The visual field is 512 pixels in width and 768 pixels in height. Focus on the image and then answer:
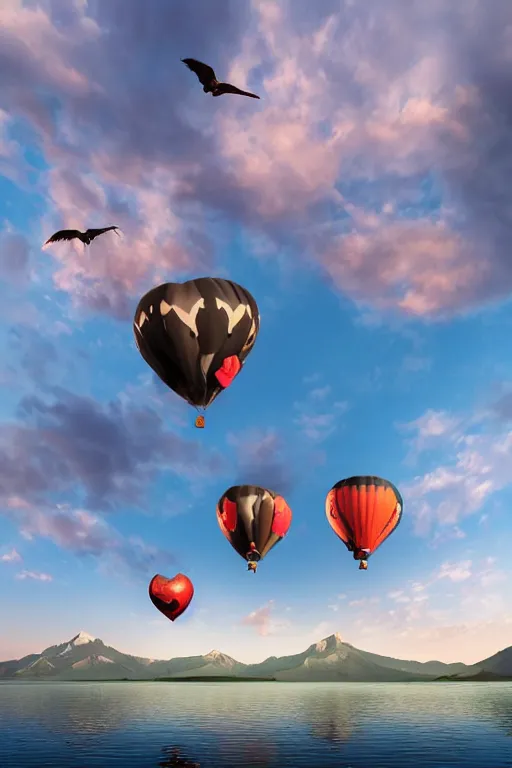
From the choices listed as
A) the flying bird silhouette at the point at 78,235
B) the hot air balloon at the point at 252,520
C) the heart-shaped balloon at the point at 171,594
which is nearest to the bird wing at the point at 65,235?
the flying bird silhouette at the point at 78,235

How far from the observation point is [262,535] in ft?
165

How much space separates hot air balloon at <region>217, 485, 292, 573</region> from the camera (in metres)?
50.0

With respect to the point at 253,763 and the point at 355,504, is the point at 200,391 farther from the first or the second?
the point at 253,763

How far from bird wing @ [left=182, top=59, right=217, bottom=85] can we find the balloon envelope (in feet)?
32.7

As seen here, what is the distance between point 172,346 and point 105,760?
29961 millimetres

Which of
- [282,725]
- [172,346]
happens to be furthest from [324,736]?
[172,346]

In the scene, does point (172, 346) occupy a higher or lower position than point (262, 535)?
higher

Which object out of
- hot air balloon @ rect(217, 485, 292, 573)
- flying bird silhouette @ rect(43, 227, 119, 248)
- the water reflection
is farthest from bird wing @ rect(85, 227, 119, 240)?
the water reflection

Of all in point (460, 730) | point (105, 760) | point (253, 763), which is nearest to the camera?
point (253, 763)

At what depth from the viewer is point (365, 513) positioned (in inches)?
1891

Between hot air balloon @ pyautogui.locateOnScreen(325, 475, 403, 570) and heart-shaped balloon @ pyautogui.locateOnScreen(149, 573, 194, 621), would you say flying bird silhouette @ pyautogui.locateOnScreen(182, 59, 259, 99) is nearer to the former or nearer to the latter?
hot air balloon @ pyautogui.locateOnScreen(325, 475, 403, 570)

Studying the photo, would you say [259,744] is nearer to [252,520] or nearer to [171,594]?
[171,594]

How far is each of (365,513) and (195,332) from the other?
21206mm

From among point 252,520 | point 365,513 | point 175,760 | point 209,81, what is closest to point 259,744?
point 175,760
